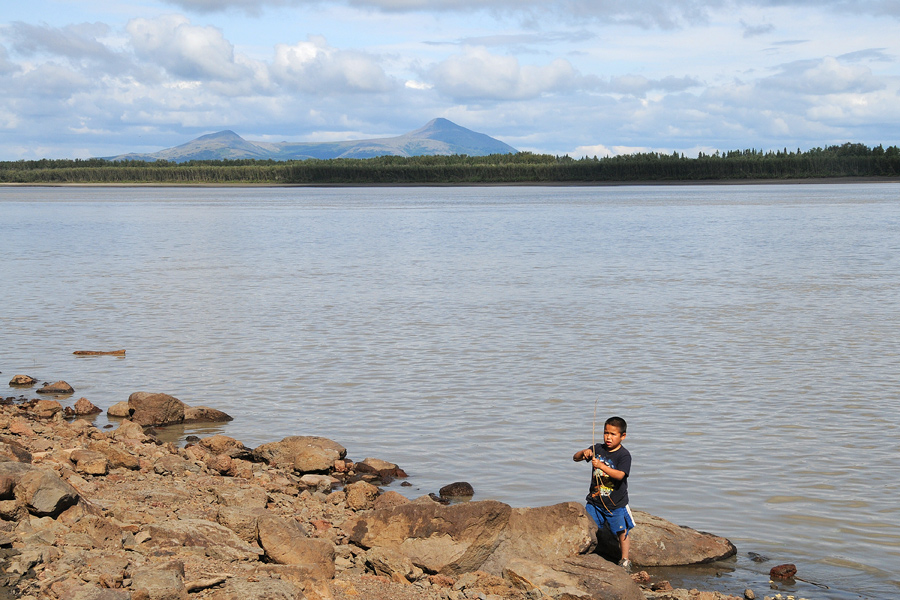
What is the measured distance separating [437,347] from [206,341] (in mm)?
4459

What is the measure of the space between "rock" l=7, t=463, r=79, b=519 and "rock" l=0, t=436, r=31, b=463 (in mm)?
1285

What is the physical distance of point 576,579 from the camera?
6.27 metres

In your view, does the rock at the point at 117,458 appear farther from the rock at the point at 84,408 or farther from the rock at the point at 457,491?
the rock at the point at 84,408

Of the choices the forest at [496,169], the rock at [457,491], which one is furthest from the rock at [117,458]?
the forest at [496,169]

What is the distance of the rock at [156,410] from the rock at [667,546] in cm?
614

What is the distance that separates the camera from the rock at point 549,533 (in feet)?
22.6

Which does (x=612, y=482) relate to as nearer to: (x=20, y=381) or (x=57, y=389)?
(x=57, y=389)

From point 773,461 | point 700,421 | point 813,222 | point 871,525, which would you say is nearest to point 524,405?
point 700,421

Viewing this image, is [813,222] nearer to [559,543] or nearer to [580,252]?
[580,252]

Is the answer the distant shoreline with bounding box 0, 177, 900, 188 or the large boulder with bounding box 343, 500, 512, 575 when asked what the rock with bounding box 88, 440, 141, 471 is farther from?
the distant shoreline with bounding box 0, 177, 900, 188

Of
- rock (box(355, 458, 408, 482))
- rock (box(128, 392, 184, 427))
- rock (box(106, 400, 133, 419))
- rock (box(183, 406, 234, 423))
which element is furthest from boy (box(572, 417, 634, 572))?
rock (box(106, 400, 133, 419))

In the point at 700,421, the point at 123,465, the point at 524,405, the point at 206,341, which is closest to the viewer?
the point at 123,465

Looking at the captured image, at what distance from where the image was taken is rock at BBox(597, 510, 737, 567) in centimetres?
709

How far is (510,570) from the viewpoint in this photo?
20.6ft
